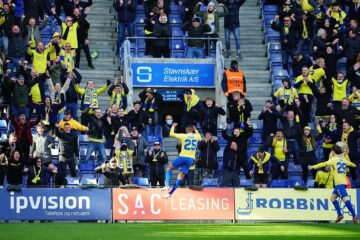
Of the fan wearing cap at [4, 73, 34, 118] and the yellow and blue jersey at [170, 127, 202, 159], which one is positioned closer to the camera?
the yellow and blue jersey at [170, 127, 202, 159]

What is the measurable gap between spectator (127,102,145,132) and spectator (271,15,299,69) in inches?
247

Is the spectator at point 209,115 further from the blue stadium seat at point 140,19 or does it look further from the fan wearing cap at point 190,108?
the blue stadium seat at point 140,19

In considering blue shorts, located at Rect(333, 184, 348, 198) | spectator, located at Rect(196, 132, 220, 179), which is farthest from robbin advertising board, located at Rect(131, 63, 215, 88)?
blue shorts, located at Rect(333, 184, 348, 198)

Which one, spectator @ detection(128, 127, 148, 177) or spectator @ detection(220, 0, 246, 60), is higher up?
spectator @ detection(220, 0, 246, 60)

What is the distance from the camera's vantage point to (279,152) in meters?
36.6

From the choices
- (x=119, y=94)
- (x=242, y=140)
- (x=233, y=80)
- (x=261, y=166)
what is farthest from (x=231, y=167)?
(x=119, y=94)

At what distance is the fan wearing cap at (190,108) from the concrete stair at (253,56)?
273 cm

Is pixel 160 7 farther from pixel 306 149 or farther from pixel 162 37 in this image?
pixel 306 149

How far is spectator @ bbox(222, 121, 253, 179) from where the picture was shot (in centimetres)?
3603

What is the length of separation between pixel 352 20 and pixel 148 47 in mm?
6655

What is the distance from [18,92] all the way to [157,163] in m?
4.61

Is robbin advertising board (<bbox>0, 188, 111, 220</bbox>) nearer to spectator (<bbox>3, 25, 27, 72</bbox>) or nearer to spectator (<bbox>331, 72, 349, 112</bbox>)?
spectator (<bbox>3, 25, 27, 72</bbox>)

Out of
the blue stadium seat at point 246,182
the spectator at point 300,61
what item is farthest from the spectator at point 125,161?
the spectator at point 300,61

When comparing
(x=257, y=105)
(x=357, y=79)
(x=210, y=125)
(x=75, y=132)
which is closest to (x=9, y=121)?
(x=75, y=132)
